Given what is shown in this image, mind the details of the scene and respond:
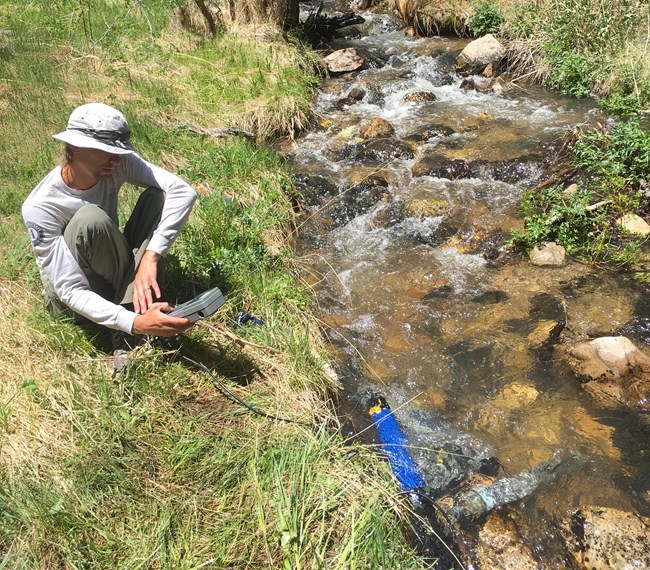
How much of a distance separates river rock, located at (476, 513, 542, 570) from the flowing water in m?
0.05

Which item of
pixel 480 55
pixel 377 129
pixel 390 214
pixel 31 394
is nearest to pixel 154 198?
pixel 31 394

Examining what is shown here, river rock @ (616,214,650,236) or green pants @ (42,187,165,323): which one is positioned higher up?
green pants @ (42,187,165,323)

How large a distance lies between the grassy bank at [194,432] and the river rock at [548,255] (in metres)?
1.91

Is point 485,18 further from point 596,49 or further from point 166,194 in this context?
point 166,194

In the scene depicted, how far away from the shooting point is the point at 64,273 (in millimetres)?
2348

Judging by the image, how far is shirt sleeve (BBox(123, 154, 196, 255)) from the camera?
2.66m

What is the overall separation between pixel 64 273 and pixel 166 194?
2.18 ft

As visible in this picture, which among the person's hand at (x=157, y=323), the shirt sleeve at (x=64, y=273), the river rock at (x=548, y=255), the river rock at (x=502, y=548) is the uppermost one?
the shirt sleeve at (x=64, y=273)

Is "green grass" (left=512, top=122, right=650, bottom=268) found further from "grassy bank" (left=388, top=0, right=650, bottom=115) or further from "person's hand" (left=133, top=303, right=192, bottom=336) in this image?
"person's hand" (left=133, top=303, right=192, bottom=336)

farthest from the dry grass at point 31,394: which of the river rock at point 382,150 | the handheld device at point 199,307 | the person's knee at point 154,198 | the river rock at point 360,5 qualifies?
the river rock at point 360,5

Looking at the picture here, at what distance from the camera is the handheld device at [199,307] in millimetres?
2460

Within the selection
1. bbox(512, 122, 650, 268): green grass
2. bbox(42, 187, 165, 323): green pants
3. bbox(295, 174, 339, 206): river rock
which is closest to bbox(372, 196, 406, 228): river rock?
bbox(295, 174, 339, 206): river rock

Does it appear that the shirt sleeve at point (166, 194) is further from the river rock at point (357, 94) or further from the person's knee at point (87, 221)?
the river rock at point (357, 94)

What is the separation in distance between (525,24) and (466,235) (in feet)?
14.3
